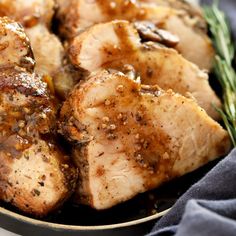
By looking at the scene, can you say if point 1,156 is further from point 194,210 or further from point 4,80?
point 194,210

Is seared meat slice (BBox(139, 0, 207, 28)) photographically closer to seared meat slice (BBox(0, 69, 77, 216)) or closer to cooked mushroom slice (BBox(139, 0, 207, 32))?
cooked mushroom slice (BBox(139, 0, 207, 32))

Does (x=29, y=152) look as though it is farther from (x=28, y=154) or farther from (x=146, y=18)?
A: (x=146, y=18)

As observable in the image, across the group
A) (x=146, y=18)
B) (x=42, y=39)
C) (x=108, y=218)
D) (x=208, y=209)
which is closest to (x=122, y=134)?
(x=108, y=218)

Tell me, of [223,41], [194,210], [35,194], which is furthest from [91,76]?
[223,41]

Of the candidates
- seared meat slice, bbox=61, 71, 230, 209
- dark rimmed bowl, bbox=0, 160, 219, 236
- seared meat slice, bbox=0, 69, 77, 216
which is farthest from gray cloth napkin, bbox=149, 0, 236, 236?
seared meat slice, bbox=0, 69, 77, 216

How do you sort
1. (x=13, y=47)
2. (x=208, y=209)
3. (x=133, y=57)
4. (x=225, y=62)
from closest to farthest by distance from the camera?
(x=208, y=209) < (x=13, y=47) < (x=133, y=57) < (x=225, y=62)

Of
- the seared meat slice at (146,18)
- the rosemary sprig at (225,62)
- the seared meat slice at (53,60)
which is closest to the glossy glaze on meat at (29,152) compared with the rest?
the seared meat slice at (53,60)
